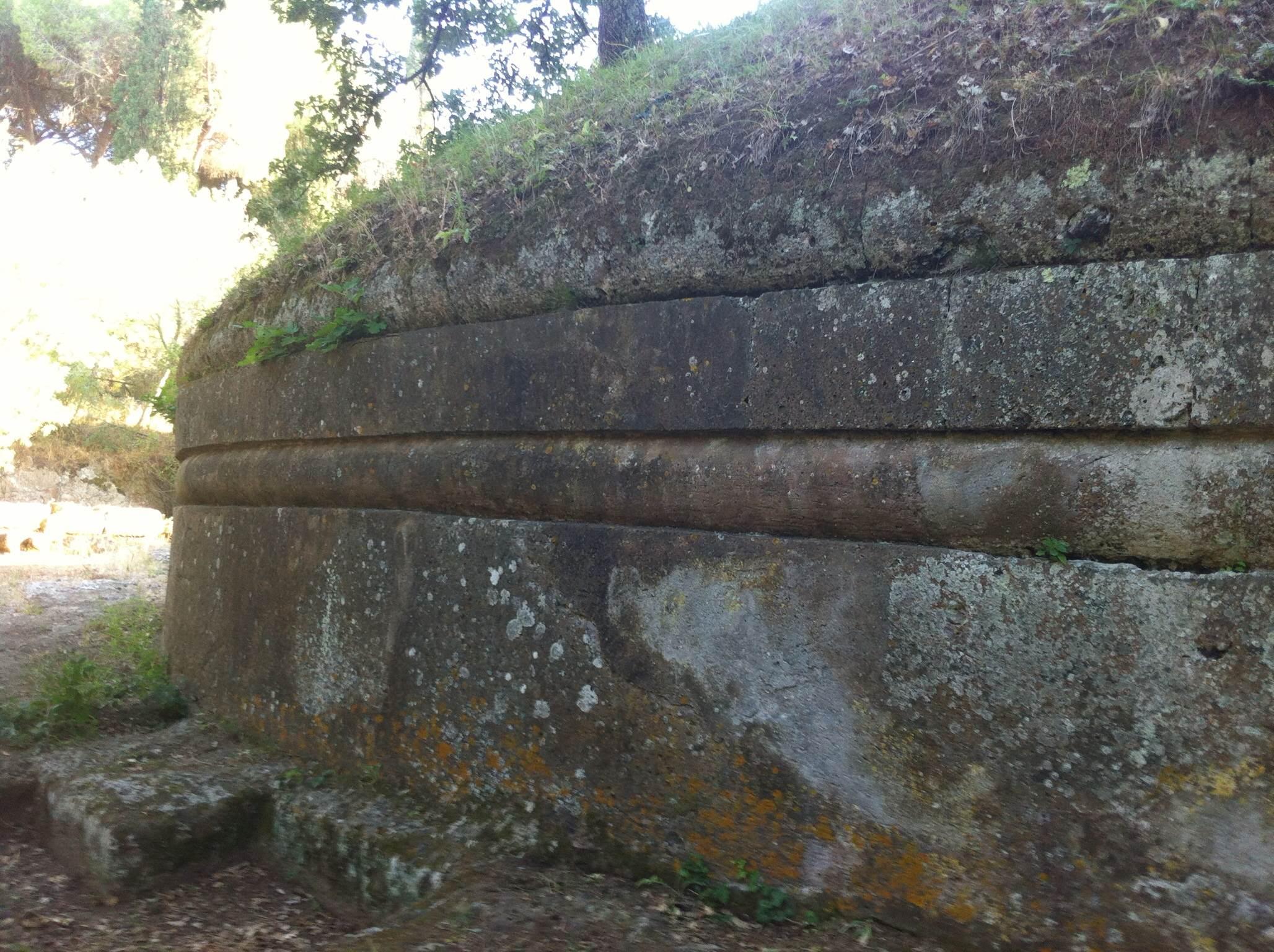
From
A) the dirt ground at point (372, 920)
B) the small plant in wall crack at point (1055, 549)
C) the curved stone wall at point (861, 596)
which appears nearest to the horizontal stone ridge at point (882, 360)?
the curved stone wall at point (861, 596)

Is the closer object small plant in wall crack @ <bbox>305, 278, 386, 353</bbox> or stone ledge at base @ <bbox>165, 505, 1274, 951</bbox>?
stone ledge at base @ <bbox>165, 505, 1274, 951</bbox>

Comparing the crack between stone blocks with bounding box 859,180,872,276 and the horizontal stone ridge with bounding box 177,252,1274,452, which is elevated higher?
the crack between stone blocks with bounding box 859,180,872,276

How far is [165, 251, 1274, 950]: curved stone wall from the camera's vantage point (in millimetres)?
2186

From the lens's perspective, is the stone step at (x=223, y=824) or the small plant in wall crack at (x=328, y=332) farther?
the small plant in wall crack at (x=328, y=332)

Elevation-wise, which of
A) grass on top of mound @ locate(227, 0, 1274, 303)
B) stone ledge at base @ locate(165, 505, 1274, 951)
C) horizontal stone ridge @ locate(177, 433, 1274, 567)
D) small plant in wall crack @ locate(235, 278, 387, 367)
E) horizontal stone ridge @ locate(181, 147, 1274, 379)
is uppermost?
grass on top of mound @ locate(227, 0, 1274, 303)

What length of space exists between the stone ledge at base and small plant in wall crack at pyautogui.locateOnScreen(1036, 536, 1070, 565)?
0.04 m

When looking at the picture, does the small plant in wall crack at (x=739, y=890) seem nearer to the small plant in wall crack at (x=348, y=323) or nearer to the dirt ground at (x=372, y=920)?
the dirt ground at (x=372, y=920)

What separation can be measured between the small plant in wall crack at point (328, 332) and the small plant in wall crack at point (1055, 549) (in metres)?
2.54

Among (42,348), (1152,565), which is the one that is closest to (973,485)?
(1152,565)

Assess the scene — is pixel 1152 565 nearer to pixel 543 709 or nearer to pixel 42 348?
pixel 543 709

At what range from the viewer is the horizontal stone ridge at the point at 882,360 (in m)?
2.23

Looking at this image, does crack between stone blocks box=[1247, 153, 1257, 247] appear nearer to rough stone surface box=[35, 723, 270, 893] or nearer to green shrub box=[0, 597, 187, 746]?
rough stone surface box=[35, 723, 270, 893]

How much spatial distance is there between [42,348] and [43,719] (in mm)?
16480

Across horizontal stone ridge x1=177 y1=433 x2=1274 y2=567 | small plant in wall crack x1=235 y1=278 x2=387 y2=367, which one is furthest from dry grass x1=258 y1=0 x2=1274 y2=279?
horizontal stone ridge x1=177 y1=433 x2=1274 y2=567
